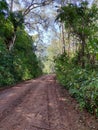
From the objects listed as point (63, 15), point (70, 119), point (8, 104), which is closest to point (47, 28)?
point (63, 15)

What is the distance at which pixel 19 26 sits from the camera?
22.8 meters

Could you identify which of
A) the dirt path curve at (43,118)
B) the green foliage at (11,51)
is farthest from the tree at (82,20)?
the dirt path curve at (43,118)

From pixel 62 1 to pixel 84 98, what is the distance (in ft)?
54.2

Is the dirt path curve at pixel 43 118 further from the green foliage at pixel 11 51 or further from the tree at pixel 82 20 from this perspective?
the tree at pixel 82 20

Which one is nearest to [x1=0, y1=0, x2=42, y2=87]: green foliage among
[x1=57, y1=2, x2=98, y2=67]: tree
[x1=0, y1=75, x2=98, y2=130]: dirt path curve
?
[x1=57, y1=2, x2=98, y2=67]: tree

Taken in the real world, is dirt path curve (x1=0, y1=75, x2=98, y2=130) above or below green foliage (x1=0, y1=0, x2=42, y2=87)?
below

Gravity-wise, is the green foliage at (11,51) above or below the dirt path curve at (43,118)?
above

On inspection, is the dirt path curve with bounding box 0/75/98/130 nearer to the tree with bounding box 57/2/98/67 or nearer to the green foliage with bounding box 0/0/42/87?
the green foliage with bounding box 0/0/42/87

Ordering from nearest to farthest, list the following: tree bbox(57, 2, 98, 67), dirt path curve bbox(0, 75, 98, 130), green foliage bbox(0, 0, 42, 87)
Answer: dirt path curve bbox(0, 75, 98, 130)
tree bbox(57, 2, 98, 67)
green foliage bbox(0, 0, 42, 87)

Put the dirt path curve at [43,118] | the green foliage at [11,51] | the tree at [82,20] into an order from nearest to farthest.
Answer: the dirt path curve at [43,118] → the tree at [82,20] → the green foliage at [11,51]

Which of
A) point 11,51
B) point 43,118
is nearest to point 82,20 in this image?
point 11,51

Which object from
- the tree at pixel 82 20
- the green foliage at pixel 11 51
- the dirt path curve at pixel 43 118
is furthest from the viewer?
the green foliage at pixel 11 51

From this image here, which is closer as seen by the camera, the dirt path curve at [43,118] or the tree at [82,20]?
the dirt path curve at [43,118]

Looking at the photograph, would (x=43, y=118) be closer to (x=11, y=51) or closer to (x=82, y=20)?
(x=82, y=20)
